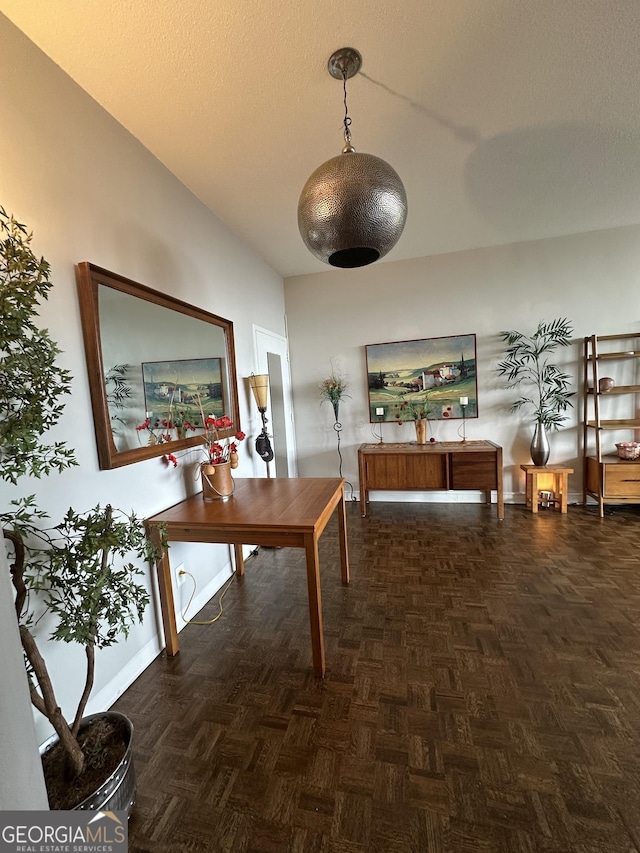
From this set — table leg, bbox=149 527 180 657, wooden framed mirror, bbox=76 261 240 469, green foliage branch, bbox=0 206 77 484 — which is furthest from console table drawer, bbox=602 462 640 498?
green foliage branch, bbox=0 206 77 484

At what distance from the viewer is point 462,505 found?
4.02 meters

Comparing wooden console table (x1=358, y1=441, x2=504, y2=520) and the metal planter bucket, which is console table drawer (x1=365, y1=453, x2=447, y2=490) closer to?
wooden console table (x1=358, y1=441, x2=504, y2=520)

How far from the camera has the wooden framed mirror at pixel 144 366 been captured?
5.24 feet

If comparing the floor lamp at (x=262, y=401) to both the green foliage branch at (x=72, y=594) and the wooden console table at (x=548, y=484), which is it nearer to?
the green foliage branch at (x=72, y=594)

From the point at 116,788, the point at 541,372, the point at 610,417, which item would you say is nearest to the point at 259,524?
the point at 116,788

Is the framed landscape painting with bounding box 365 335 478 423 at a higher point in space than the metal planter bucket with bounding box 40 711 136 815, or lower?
higher

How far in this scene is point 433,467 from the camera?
12.1 feet

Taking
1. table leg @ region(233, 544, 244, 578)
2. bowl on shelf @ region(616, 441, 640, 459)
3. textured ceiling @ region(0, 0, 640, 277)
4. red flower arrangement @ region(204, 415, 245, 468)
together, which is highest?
textured ceiling @ region(0, 0, 640, 277)

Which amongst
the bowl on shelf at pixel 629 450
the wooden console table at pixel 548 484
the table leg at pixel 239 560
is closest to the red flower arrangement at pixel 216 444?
the table leg at pixel 239 560

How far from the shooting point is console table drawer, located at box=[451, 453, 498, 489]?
3.55 meters

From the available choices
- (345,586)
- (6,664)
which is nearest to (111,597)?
(6,664)

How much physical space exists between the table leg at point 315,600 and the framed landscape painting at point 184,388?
1.16m

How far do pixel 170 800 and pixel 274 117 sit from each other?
3.02 metres

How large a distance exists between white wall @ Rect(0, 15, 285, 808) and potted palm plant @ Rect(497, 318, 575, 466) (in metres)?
3.36
